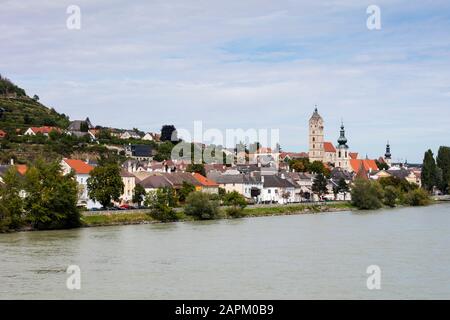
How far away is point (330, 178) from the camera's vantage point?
84.6 m

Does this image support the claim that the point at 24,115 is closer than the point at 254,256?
No

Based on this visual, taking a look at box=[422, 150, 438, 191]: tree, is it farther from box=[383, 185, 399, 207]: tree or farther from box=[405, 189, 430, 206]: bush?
box=[383, 185, 399, 207]: tree

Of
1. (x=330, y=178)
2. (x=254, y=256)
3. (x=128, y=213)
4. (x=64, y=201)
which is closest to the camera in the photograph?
(x=254, y=256)

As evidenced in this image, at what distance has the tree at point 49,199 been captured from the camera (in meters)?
36.4

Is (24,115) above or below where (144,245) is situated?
above

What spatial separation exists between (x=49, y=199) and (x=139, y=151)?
5265 cm

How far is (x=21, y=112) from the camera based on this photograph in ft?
318

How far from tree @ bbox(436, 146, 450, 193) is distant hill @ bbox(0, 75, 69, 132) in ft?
140

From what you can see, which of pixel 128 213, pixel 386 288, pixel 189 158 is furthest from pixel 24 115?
pixel 386 288

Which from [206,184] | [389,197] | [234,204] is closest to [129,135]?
[206,184]

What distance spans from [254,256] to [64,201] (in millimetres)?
13646

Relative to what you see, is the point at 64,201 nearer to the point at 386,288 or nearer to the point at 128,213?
the point at 128,213

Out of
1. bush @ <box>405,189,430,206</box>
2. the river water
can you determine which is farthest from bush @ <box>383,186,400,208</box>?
the river water

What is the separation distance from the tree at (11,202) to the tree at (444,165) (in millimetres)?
57764
